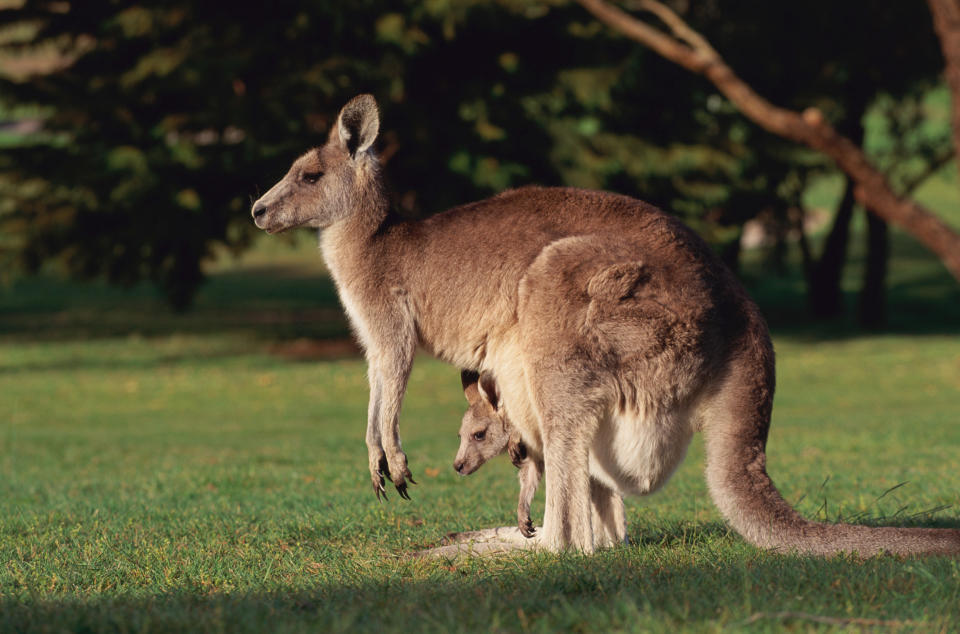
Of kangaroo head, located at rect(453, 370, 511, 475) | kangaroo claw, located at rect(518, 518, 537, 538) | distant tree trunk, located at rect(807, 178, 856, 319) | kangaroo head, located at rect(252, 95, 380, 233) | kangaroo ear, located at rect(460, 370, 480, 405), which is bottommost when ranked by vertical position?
distant tree trunk, located at rect(807, 178, 856, 319)

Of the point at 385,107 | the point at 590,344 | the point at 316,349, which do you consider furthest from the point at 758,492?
the point at 316,349

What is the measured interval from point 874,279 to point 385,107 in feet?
38.2

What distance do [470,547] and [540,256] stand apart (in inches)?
53.4

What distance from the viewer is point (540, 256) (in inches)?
212

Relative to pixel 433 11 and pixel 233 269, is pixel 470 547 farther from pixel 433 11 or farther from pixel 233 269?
pixel 233 269

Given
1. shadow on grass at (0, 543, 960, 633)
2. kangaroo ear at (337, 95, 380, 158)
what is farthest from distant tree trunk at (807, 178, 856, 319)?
shadow on grass at (0, 543, 960, 633)

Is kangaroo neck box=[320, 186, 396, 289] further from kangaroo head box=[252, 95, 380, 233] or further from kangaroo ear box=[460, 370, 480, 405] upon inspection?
kangaroo ear box=[460, 370, 480, 405]

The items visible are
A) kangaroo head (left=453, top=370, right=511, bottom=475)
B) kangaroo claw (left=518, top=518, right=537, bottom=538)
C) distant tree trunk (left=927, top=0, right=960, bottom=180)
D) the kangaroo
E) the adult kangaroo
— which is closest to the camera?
the adult kangaroo

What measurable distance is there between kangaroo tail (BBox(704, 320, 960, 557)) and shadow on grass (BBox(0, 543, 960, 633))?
0.09 m

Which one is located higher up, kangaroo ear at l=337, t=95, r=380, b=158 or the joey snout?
kangaroo ear at l=337, t=95, r=380, b=158

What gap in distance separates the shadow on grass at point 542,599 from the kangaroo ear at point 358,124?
2135mm

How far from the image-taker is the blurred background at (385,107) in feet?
62.2

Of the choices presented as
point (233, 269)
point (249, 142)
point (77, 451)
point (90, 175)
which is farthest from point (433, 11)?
point (233, 269)

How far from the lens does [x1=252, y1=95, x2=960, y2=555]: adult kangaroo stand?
5.13m
